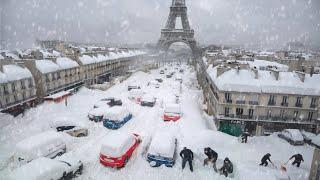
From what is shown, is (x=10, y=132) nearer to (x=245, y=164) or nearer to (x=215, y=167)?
(x=215, y=167)

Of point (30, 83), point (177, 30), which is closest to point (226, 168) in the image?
point (30, 83)

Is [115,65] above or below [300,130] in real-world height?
above

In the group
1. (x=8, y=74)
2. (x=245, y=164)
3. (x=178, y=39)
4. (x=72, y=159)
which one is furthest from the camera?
(x=178, y=39)

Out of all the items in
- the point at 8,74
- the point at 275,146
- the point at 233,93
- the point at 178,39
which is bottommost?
the point at 275,146

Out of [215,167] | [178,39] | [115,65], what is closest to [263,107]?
[215,167]

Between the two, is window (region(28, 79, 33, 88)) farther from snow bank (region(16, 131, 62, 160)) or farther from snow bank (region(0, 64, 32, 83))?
snow bank (region(16, 131, 62, 160))

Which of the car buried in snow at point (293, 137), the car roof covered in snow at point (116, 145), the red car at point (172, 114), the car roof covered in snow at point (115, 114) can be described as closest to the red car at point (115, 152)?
the car roof covered in snow at point (116, 145)

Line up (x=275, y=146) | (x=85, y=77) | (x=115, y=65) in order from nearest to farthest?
(x=275, y=146), (x=85, y=77), (x=115, y=65)
